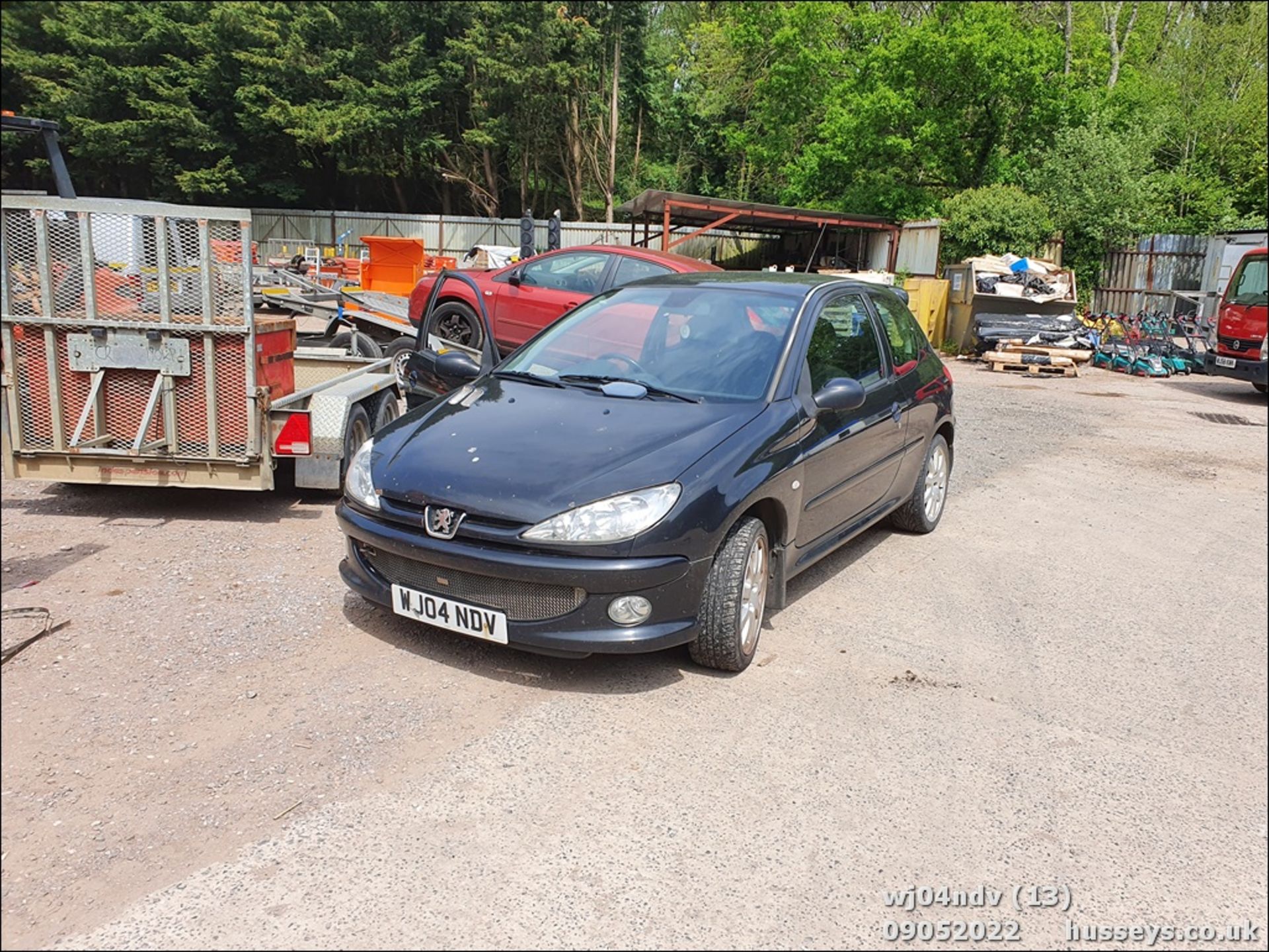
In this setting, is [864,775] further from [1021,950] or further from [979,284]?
[979,284]

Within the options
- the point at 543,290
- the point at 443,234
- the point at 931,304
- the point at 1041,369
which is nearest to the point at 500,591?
the point at 543,290

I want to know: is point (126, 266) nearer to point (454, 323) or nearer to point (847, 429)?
point (847, 429)

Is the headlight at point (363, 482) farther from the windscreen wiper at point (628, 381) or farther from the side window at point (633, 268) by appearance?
the side window at point (633, 268)

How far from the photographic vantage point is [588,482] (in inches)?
156

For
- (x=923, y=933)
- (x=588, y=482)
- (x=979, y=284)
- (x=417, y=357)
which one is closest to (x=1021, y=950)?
(x=923, y=933)

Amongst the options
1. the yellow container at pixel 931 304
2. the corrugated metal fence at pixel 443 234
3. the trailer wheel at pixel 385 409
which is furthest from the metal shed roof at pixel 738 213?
the trailer wheel at pixel 385 409

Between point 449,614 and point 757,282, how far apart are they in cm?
264

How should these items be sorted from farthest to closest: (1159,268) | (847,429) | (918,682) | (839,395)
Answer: (1159,268), (847,429), (839,395), (918,682)

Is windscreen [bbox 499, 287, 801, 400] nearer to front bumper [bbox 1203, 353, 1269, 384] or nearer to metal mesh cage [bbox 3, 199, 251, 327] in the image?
metal mesh cage [bbox 3, 199, 251, 327]

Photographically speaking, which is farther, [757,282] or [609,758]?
[757,282]

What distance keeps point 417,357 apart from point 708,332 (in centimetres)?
226

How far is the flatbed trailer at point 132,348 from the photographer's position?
5.82m

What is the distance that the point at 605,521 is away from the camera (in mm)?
3859

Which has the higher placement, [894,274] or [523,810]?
[894,274]
